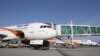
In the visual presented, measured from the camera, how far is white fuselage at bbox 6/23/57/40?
31.4 m

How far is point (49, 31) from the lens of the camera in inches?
1236

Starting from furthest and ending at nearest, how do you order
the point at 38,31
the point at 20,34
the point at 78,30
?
the point at 78,30
the point at 20,34
the point at 38,31

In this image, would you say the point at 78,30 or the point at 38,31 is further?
the point at 78,30

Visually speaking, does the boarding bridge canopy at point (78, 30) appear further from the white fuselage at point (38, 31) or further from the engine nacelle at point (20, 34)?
the white fuselage at point (38, 31)

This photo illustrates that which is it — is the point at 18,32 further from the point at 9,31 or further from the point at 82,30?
the point at 82,30

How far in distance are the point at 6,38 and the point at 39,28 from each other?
6790 mm

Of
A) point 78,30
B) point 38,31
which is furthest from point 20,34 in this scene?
point 78,30

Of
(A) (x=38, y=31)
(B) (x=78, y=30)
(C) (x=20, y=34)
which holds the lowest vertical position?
(C) (x=20, y=34)

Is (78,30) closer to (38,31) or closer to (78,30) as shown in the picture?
(78,30)

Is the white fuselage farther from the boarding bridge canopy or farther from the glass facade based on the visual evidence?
the glass facade

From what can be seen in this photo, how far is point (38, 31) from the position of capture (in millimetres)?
32125

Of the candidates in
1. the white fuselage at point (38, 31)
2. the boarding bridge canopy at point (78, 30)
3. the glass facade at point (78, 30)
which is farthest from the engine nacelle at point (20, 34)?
the glass facade at point (78, 30)

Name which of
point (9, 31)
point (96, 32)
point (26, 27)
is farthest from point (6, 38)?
point (96, 32)

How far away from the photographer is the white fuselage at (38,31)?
103 feet
